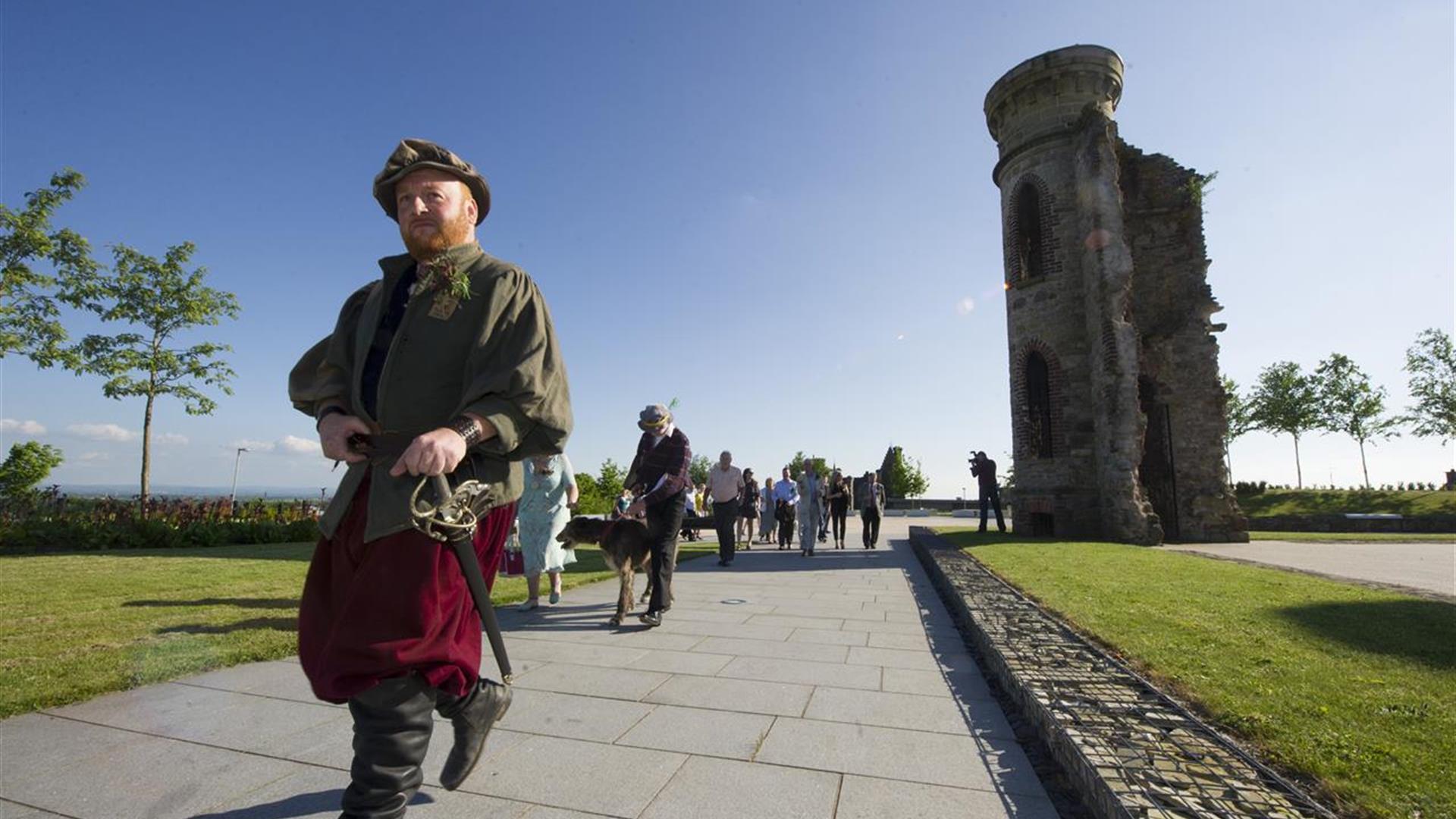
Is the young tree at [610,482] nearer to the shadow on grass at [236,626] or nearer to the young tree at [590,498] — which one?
the young tree at [590,498]

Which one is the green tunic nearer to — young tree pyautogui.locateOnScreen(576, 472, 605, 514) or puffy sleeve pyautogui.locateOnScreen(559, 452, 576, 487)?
puffy sleeve pyautogui.locateOnScreen(559, 452, 576, 487)

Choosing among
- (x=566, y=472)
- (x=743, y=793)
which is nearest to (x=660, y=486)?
(x=566, y=472)

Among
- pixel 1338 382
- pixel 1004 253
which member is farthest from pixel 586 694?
pixel 1338 382

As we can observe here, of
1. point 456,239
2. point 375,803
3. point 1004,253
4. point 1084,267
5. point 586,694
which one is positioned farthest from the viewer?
point 1004,253

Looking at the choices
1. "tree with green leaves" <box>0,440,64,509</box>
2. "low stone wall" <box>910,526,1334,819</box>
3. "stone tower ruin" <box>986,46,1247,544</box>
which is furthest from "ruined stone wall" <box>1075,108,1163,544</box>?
"tree with green leaves" <box>0,440,64,509</box>

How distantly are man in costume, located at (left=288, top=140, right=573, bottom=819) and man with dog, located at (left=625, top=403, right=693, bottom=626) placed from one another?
3781mm

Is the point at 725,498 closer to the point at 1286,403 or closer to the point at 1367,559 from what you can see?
the point at 1367,559

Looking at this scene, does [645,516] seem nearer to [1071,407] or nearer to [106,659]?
[106,659]

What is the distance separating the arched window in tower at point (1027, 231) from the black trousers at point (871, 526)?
7635 millimetres

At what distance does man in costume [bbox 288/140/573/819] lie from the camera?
1.86 metres

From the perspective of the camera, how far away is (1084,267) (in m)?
15.6

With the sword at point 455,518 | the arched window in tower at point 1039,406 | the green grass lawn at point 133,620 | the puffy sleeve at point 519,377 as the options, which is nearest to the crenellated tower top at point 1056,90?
the arched window in tower at point 1039,406

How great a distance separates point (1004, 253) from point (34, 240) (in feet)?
81.1

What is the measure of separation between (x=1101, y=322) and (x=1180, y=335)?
287 centimetres
